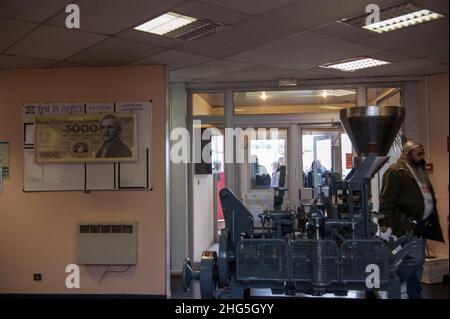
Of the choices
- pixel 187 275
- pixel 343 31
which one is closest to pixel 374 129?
pixel 343 31

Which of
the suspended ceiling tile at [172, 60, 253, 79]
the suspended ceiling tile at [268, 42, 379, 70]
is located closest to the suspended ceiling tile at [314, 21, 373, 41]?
the suspended ceiling tile at [268, 42, 379, 70]

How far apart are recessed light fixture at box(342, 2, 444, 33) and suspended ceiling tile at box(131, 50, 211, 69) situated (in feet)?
3.95

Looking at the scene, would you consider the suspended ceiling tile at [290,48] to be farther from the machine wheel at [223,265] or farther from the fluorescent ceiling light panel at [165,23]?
the machine wheel at [223,265]

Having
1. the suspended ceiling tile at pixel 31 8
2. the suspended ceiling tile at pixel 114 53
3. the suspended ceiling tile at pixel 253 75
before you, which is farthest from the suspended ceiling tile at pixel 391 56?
the suspended ceiling tile at pixel 31 8

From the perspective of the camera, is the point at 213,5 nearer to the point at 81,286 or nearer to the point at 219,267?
the point at 219,267

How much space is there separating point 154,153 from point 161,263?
0.90 metres

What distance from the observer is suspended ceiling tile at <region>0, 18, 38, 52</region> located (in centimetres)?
225

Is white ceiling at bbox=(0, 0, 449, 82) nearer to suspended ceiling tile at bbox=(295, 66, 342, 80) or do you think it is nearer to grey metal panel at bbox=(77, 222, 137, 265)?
suspended ceiling tile at bbox=(295, 66, 342, 80)

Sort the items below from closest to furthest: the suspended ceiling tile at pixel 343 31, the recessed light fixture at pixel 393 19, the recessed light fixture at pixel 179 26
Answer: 1. the recessed light fixture at pixel 393 19
2. the recessed light fixture at pixel 179 26
3. the suspended ceiling tile at pixel 343 31

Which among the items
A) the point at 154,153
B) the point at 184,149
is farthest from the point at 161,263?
the point at 184,149

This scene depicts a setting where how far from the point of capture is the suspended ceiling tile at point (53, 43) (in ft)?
8.00

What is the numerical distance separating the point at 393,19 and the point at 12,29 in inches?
90.4

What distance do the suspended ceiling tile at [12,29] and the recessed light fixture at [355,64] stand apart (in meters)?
2.26

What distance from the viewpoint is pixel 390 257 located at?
1.81m
